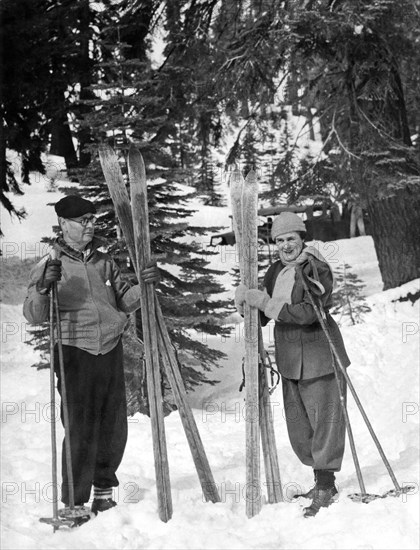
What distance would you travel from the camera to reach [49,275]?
424 centimetres

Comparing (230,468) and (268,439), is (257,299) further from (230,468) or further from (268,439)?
(230,468)

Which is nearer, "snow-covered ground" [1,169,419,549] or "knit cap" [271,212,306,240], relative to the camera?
"snow-covered ground" [1,169,419,549]

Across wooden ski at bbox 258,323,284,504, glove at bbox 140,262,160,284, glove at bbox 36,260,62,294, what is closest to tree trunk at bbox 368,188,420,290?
wooden ski at bbox 258,323,284,504

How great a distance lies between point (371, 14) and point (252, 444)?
6.50 metres

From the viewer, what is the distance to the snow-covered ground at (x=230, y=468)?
13.0 feet

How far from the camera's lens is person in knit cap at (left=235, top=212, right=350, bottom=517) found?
14.9 feet

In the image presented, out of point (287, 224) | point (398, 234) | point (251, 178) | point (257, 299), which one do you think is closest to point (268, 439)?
point (257, 299)

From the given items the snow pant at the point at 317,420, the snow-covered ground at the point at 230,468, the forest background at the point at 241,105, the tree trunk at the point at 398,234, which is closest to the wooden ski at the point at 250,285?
the snow pant at the point at 317,420

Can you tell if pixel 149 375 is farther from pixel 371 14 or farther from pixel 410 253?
pixel 410 253

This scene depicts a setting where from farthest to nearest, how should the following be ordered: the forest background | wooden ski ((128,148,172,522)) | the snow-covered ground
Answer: the forest background
wooden ski ((128,148,172,522))
the snow-covered ground

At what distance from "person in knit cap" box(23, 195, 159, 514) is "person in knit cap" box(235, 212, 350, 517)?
0.86m

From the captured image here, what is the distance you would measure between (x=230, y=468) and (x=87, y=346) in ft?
6.91

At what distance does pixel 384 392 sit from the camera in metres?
8.56

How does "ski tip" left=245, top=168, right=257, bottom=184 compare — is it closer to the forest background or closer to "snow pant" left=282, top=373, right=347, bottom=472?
"snow pant" left=282, top=373, right=347, bottom=472
